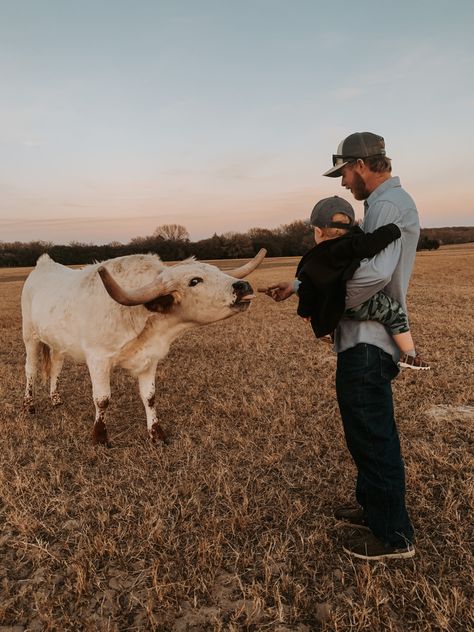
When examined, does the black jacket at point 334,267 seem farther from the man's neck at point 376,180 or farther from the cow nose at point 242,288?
the cow nose at point 242,288

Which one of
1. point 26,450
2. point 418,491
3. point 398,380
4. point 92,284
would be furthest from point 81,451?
point 398,380

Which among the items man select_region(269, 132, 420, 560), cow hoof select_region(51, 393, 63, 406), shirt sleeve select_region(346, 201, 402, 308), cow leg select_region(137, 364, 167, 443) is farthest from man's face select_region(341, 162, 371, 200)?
cow hoof select_region(51, 393, 63, 406)

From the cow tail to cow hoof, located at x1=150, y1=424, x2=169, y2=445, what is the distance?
8.04 ft

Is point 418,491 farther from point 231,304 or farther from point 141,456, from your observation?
point 141,456

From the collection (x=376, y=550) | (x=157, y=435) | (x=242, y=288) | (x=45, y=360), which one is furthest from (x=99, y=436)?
(x=376, y=550)

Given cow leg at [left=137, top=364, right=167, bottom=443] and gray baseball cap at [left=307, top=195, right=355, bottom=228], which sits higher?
gray baseball cap at [left=307, top=195, right=355, bottom=228]

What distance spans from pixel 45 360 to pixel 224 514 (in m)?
4.25

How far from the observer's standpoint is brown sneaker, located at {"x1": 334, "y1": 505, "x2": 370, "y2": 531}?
340 centimetres

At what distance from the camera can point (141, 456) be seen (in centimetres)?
470

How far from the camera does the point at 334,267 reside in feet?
8.30

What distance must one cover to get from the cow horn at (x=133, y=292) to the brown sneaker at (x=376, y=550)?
279 cm

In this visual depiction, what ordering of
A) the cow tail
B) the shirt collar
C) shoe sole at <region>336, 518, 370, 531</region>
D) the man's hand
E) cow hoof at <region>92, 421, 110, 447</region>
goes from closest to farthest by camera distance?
the shirt collar
the man's hand
shoe sole at <region>336, 518, 370, 531</region>
cow hoof at <region>92, 421, 110, 447</region>
the cow tail

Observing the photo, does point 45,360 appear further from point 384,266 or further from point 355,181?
point 384,266

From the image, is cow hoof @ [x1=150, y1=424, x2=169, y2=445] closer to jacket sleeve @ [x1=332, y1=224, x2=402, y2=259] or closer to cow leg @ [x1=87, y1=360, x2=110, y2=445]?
cow leg @ [x1=87, y1=360, x2=110, y2=445]
